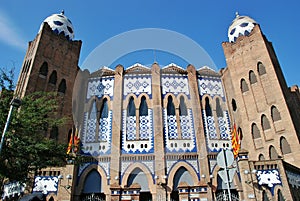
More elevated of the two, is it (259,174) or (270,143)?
(270,143)

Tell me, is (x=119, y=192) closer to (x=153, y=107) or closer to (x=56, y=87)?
(x=153, y=107)

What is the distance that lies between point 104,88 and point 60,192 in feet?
24.9

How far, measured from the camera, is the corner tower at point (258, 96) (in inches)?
583

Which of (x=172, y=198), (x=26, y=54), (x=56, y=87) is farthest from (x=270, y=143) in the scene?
(x=26, y=54)

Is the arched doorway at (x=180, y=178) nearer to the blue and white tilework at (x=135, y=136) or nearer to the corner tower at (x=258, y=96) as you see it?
the blue and white tilework at (x=135, y=136)

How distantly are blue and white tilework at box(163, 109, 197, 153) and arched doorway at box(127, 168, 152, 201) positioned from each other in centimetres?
211

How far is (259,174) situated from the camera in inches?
488

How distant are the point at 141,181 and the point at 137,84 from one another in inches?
257

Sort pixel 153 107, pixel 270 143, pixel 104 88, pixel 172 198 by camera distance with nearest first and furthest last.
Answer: pixel 172 198 → pixel 270 143 → pixel 153 107 → pixel 104 88

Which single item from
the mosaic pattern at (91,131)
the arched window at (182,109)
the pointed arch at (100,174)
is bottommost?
the pointed arch at (100,174)

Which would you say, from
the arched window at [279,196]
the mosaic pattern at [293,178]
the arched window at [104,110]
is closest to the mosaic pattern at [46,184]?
the arched window at [104,110]

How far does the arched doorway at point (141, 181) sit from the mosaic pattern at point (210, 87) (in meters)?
6.88

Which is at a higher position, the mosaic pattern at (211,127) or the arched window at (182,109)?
the arched window at (182,109)

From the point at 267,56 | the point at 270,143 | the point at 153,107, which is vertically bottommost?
the point at 270,143
